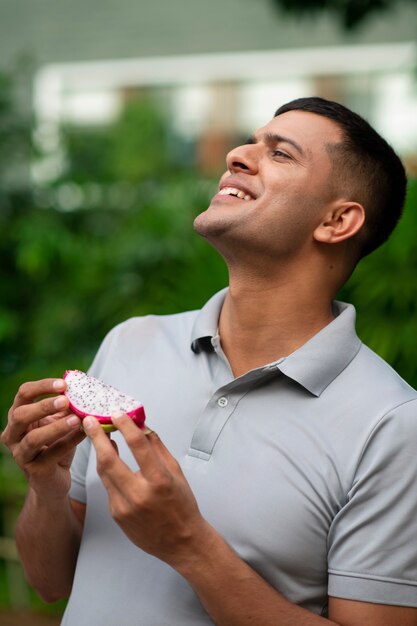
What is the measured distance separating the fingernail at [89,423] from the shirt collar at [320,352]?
51 cm

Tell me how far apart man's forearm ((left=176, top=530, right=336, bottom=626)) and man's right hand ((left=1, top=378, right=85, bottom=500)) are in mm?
405

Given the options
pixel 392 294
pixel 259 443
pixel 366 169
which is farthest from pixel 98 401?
pixel 392 294

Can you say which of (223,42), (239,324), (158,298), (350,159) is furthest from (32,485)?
(223,42)

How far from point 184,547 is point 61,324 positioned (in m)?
4.42

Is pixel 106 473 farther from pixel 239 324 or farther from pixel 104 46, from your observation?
pixel 104 46

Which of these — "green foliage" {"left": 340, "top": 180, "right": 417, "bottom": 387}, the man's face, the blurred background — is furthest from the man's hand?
the blurred background

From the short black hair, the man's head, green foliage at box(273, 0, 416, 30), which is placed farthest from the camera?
green foliage at box(273, 0, 416, 30)

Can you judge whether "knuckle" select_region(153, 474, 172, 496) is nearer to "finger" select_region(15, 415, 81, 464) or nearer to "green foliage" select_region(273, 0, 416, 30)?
"finger" select_region(15, 415, 81, 464)

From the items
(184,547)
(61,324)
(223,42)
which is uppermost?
(223,42)

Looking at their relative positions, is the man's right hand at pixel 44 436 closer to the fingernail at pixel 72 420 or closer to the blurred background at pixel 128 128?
the fingernail at pixel 72 420

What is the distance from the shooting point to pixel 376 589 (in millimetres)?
1955

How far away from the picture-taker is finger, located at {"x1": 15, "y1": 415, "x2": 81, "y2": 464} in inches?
78.0

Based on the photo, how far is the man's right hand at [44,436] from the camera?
6.56 ft

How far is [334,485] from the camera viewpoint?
2.03 meters
